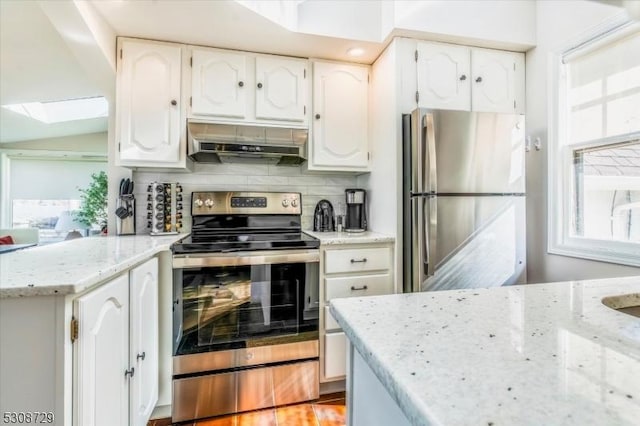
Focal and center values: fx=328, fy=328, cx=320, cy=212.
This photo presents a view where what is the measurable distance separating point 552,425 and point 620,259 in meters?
1.83

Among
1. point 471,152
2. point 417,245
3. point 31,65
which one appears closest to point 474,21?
point 471,152

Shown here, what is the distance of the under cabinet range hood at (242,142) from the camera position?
6.82 feet

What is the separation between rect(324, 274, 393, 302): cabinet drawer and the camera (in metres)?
2.03

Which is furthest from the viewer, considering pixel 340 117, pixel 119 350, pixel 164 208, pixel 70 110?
pixel 70 110

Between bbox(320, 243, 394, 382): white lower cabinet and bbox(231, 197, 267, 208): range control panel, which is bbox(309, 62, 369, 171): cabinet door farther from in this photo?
bbox(320, 243, 394, 382): white lower cabinet

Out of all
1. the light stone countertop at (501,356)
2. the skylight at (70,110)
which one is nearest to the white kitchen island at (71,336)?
the light stone countertop at (501,356)

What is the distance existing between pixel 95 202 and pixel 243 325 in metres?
4.81

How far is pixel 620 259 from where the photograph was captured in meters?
1.66

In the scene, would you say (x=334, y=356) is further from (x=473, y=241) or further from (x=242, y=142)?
(x=242, y=142)

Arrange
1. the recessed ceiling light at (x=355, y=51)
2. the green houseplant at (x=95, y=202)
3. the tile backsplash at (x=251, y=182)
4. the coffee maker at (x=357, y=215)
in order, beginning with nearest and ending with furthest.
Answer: the recessed ceiling light at (x=355, y=51) → the tile backsplash at (x=251, y=182) → the coffee maker at (x=357, y=215) → the green houseplant at (x=95, y=202)

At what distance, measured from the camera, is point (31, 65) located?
8.50 ft

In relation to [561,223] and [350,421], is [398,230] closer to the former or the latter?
[561,223]

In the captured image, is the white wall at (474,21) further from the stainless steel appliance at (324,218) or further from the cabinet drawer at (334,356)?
the cabinet drawer at (334,356)

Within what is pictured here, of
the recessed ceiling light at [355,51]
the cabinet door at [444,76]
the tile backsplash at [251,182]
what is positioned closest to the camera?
the cabinet door at [444,76]
